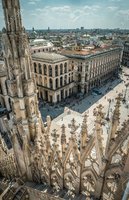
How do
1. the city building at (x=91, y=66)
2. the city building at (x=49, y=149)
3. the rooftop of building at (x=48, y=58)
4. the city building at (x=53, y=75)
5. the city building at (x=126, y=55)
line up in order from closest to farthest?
the city building at (x=49, y=149) → the rooftop of building at (x=48, y=58) → the city building at (x=53, y=75) → the city building at (x=91, y=66) → the city building at (x=126, y=55)

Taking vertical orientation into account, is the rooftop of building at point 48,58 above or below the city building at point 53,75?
above

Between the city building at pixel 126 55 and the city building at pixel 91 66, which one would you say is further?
the city building at pixel 126 55

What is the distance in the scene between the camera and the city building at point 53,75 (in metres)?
47.6

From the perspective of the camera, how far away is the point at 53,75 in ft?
155

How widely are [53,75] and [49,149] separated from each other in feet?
119

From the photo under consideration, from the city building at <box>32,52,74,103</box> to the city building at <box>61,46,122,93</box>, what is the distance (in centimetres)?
330

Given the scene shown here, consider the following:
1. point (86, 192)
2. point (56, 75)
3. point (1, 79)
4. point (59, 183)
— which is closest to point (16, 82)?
point (59, 183)

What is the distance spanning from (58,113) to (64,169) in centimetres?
3313

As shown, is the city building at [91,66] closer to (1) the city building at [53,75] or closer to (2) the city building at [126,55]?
(1) the city building at [53,75]

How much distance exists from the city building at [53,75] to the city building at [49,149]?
34108 mm

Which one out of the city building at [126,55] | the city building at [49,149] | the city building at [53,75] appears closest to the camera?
the city building at [49,149]

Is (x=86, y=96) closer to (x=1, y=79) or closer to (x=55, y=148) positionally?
(x=1, y=79)

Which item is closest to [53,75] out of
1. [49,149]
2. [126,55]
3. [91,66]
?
[91,66]

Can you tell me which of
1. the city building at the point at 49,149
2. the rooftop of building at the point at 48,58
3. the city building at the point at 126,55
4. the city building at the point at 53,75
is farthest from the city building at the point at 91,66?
the city building at the point at 49,149
